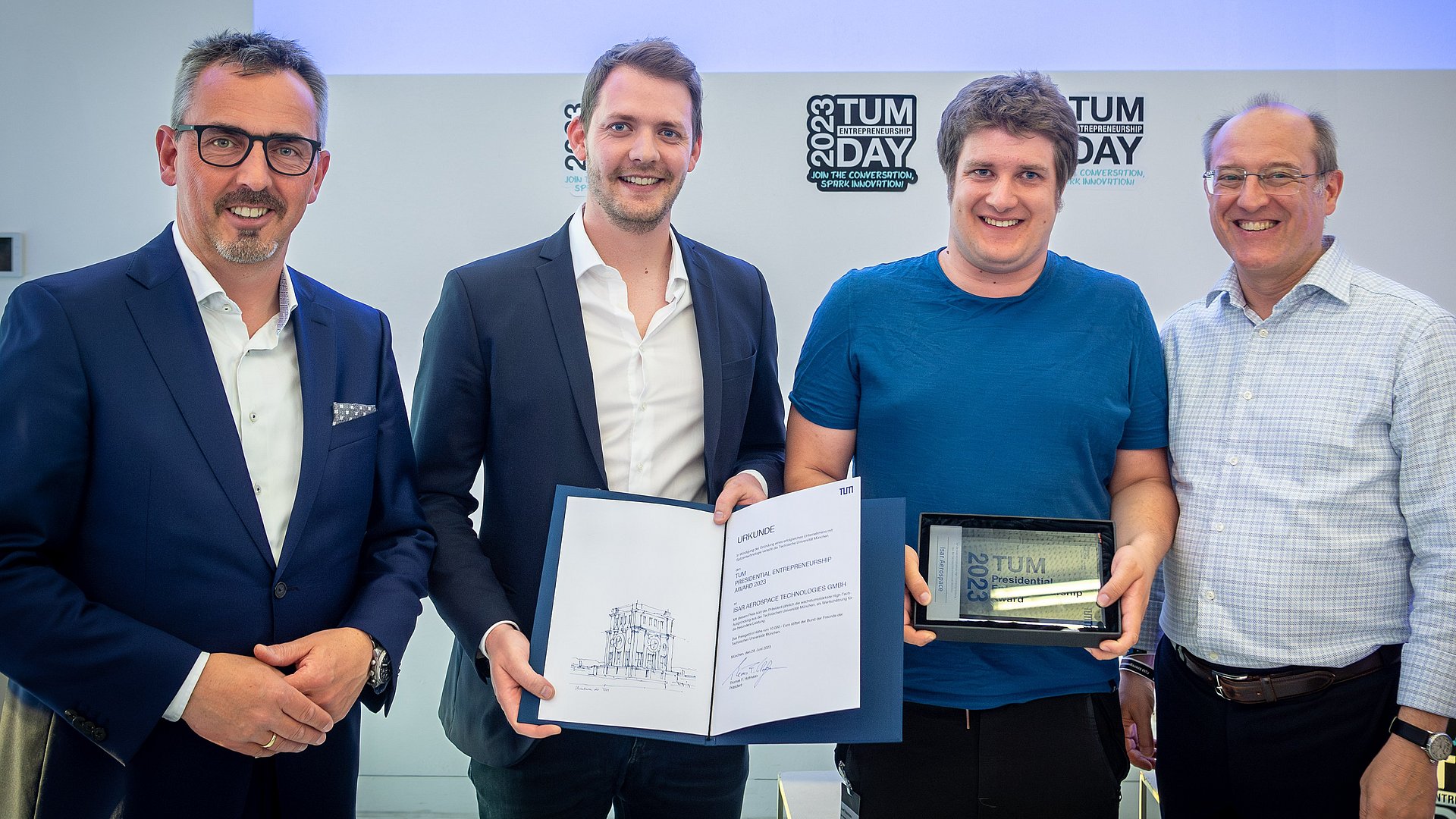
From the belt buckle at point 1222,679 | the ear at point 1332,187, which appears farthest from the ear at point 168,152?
the ear at point 1332,187

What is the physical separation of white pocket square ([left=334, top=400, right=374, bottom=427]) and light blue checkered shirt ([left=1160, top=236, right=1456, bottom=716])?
5.40ft

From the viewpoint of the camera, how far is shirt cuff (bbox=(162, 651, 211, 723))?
4.96ft

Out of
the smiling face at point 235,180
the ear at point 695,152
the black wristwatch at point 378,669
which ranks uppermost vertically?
the ear at point 695,152

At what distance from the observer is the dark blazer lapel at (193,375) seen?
1.59 metres

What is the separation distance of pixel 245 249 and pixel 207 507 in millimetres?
453

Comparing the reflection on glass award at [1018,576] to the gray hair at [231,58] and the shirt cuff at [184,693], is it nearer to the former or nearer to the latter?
the shirt cuff at [184,693]

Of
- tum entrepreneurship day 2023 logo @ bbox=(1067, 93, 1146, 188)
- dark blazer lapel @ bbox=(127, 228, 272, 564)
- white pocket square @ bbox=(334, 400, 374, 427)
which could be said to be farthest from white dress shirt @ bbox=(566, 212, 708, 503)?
tum entrepreneurship day 2023 logo @ bbox=(1067, 93, 1146, 188)

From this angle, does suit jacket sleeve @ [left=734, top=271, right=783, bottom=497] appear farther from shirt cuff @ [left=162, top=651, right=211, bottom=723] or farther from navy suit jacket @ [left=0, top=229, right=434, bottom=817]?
shirt cuff @ [left=162, top=651, right=211, bottom=723]

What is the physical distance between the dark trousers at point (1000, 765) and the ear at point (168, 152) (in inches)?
65.7

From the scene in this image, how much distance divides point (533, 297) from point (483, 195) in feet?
6.66

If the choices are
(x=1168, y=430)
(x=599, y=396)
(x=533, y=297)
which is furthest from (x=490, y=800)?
(x=1168, y=430)

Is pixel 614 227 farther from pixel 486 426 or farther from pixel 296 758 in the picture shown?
pixel 296 758

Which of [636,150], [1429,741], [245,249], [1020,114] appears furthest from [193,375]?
[1429,741]

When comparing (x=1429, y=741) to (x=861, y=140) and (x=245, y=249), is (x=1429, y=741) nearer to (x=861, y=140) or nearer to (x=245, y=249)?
(x=245, y=249)
